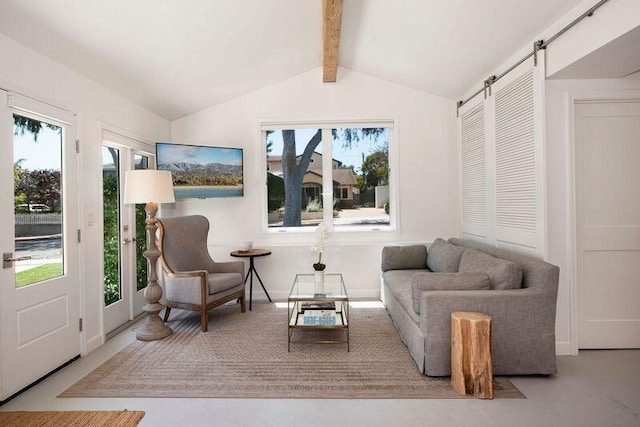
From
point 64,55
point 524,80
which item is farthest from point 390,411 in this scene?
point 64,55

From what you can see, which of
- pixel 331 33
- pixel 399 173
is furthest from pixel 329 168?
pixel 331 33

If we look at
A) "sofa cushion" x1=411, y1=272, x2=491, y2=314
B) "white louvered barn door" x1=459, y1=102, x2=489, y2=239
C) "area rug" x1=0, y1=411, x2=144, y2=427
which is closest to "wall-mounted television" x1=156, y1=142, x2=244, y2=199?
"area rug" x1=0, y1=411, x2=144, y2=427

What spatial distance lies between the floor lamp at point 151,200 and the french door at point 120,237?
1.22 feet

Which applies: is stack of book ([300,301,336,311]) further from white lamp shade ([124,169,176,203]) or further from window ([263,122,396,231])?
white lamp shade ([124,169,176,203])

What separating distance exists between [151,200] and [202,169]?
1.18 metres

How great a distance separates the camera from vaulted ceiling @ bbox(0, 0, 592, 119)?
2451mm

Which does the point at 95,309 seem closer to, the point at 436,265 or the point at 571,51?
the point at 436,265

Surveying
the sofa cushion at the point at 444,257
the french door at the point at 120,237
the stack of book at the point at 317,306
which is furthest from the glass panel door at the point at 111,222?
the sofa cushion at the point at 444,257

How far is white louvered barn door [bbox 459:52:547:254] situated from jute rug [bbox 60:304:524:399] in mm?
1365

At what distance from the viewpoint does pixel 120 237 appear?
3646 millimetres

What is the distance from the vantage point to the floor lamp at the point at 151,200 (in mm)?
3119

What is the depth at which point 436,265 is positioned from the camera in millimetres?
3754

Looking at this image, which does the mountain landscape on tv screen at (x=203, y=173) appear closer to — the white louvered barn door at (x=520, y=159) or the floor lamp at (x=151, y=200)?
the floor lamp at (x=151, y=200)

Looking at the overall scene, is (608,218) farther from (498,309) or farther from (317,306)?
(317,306)
